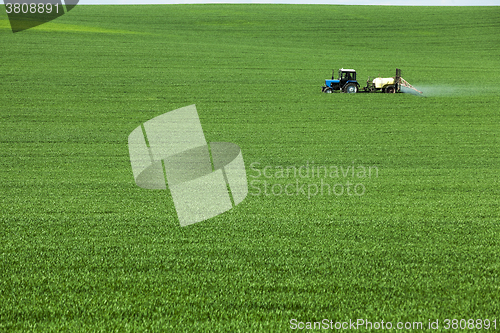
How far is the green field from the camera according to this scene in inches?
198

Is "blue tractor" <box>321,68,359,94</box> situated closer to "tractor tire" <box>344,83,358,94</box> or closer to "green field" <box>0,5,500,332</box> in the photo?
"tractor tire" <box>344,83,358,94</box>

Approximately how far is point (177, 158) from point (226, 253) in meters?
8.58

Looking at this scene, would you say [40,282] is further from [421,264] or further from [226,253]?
[421,264]

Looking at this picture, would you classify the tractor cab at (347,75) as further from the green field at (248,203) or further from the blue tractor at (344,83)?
the green field at (248,203)

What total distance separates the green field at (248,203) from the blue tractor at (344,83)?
1111mm

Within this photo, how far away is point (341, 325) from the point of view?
460 cm

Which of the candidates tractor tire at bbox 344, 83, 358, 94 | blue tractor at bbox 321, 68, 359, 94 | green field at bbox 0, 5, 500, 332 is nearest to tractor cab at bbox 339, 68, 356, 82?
blue tractor at bbox 321, 68, 359, 94

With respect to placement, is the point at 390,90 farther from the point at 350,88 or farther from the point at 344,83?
the point at 344,83

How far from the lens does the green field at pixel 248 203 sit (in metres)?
5.04

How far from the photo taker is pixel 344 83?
27109mm

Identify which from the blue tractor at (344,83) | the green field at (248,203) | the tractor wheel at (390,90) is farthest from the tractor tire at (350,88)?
the tractor wheel at (390,90)

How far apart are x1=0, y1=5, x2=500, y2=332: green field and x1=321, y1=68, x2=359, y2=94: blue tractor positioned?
111 centimetres

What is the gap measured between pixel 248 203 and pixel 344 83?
63.1 ft

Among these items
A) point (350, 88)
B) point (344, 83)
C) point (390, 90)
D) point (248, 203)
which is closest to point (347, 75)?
point (344, 83)
